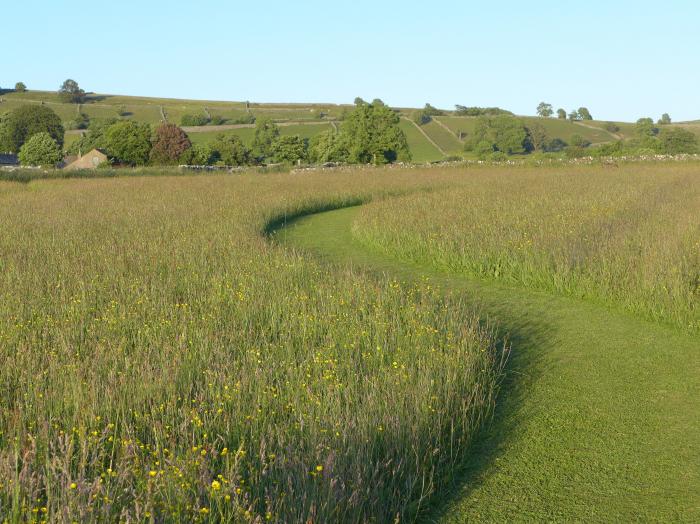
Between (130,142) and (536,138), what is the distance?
6071 centimetres

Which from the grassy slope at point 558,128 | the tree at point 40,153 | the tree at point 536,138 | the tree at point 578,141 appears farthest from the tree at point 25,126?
the tree at point 578,141

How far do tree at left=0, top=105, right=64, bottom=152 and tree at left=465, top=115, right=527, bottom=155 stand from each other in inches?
2201

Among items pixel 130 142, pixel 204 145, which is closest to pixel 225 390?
pixel 130 142

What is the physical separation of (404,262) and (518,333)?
4570 mm

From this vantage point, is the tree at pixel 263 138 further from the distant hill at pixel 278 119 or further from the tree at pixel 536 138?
the tree at pixel 536 138

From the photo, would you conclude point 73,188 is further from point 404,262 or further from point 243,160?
point 243,160

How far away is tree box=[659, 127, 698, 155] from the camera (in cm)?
8800

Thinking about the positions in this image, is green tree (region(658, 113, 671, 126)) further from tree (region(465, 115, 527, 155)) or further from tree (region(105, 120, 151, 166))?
tree (region(105, 120, 151, 166))

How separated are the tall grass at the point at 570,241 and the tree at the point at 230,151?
2455 inches

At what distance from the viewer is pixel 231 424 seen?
414 cm

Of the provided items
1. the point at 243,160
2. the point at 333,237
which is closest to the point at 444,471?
the point at 333,237

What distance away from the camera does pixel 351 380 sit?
484 cm

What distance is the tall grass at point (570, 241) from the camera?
8422mm

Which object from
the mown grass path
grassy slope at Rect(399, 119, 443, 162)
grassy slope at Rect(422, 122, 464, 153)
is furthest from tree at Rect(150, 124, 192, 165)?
the mown grass path
